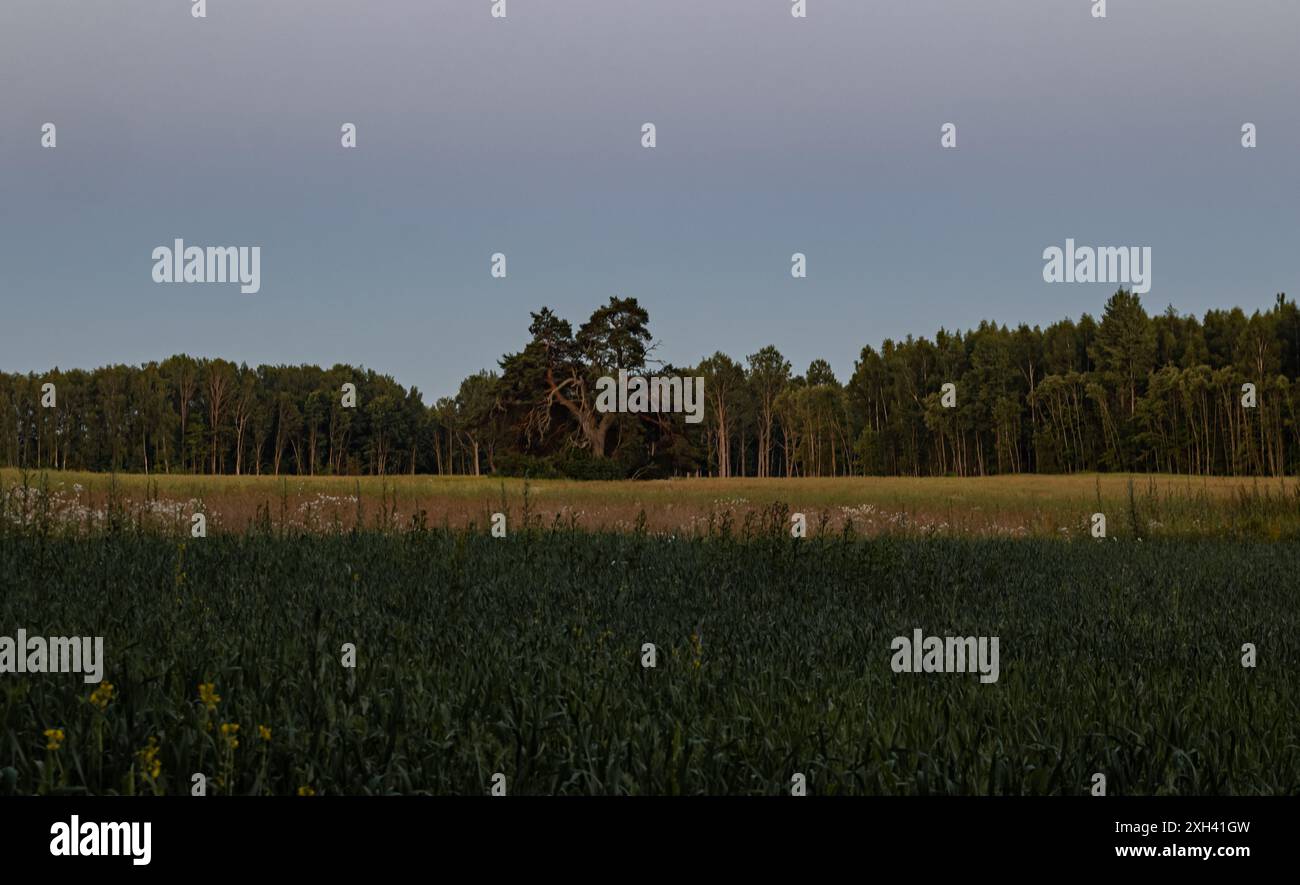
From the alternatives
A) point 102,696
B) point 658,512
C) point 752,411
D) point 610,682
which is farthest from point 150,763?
point 752,411

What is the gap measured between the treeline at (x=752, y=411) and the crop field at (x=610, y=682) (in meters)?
38.7

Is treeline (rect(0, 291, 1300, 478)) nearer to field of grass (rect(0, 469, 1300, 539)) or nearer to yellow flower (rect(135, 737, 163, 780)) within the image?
field of grass (rect(0, 469, 1300, 539))

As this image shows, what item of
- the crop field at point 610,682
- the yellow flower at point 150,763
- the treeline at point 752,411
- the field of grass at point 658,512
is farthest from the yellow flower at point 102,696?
the treeline at point 752,411

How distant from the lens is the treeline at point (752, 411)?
50.4 metres

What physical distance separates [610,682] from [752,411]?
8741cm

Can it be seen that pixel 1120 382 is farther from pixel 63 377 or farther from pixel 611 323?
pixel 63 377

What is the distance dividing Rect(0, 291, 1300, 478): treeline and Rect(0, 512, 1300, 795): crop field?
38.7 m

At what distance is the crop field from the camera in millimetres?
3238

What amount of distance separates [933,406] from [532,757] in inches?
3066

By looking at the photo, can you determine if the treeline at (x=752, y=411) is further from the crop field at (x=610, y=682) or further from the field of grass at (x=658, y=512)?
the crop field at (x=610, y=682)

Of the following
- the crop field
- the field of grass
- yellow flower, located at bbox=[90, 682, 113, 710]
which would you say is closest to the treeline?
the field of grass

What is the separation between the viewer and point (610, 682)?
4453mm
